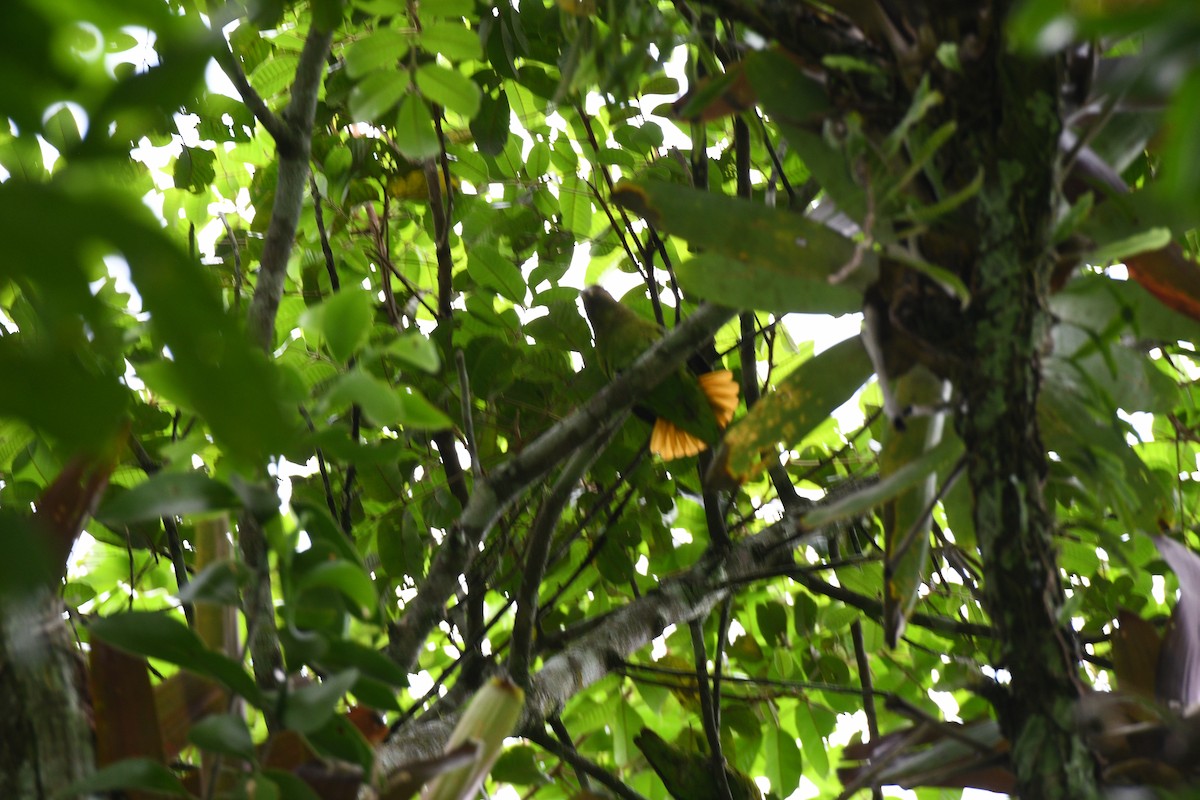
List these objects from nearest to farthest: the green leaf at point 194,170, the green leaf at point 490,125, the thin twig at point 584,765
Answer: the thin twig at point 584,765 < the green leaf at point 490,125 < the green leaf at point 194,170

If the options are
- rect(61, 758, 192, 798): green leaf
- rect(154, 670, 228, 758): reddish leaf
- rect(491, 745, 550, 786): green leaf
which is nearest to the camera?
rect(61, 758, 192, 798): green leaf

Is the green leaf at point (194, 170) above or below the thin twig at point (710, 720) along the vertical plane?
above

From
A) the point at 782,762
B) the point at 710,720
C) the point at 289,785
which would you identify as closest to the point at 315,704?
the point at 289,785

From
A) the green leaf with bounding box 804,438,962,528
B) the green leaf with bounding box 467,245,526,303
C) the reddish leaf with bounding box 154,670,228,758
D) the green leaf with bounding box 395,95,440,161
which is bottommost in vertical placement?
the reddish leaf with bounding box 154,670,228,758

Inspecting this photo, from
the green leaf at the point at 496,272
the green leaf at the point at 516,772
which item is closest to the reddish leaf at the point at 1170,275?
the green leaf at the point at 516,772

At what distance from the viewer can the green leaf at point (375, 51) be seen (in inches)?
35.9

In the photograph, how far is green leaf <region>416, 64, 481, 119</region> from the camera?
0.89 m

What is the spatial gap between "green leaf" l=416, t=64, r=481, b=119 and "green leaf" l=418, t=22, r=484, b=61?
35mm

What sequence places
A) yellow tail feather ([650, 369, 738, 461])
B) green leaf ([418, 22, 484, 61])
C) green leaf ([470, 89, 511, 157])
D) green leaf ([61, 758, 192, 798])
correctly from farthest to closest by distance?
green leaf ([470, 89, 511, 157]) → yellow tail feather ([650, 369, 738, 461]) → green leaf ([418, 22, 484, 61]) → green leaf ([61, 758, 192, 798])

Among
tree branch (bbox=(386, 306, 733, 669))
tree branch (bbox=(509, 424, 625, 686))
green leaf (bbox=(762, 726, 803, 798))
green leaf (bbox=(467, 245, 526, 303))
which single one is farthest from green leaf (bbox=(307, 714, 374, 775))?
green leaf (bbox=(762, 726, 803, 798))

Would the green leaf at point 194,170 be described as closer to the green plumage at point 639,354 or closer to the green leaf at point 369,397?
the green plumage at point 639,354

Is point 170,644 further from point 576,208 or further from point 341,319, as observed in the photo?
point 576,208

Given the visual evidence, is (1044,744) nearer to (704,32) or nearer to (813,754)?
(704,32)

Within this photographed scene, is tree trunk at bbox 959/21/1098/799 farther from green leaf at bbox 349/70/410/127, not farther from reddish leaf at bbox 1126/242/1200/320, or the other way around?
green leaf at bbox 349/70/410/127
